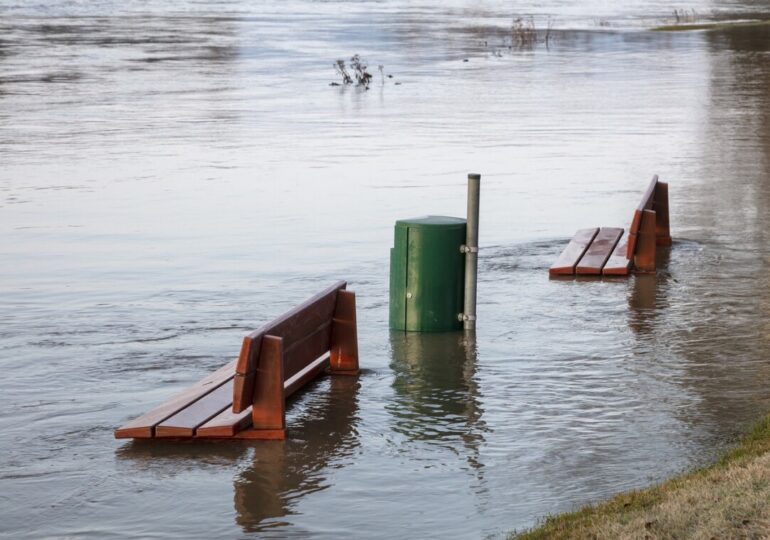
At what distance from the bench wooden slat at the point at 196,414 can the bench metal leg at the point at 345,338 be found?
3.18 feet

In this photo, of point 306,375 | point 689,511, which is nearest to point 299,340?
point 306,375

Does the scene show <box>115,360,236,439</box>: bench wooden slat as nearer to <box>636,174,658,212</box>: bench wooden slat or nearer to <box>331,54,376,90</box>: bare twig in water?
<box>636,174,658,212</box>: bench wooden slat

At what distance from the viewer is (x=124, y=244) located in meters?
14.0

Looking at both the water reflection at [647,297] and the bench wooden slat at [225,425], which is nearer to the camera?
the bench wooden slat at [225,425]

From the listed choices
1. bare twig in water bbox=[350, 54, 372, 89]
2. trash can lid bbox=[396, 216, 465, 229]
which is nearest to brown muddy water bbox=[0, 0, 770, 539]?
trash can lid bbox=[396, 216, 465, 229]

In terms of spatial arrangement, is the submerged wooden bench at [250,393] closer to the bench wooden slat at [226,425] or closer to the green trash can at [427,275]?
the bench wooden slat at [226,425]

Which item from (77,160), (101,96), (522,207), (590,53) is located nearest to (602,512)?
(522,207)

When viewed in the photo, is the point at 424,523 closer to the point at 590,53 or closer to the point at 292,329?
the point at 292,329

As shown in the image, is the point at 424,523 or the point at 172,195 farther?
the point at 172,195

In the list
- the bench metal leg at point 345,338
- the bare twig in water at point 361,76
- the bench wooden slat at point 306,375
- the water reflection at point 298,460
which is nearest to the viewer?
the water reflection at point 298,460

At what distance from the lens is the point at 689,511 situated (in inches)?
231

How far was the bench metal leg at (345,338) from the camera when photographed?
9.13 meters

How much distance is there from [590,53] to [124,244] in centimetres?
3305

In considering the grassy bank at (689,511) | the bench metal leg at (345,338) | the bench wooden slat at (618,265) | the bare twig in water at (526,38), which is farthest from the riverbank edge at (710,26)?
the grassy bank at (689,511)
